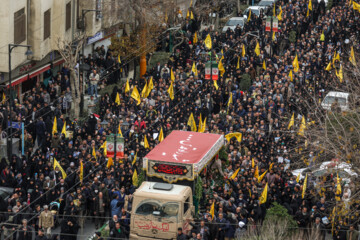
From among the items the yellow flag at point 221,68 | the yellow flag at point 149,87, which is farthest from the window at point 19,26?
the yellow flag at point 221,68

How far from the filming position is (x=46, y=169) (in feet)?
115

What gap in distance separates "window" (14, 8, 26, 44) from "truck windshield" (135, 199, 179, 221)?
1643 centimetres

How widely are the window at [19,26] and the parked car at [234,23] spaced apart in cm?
1473

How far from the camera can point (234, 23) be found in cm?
5772

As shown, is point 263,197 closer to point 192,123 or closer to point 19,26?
point 192,123

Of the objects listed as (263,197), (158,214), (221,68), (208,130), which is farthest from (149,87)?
(158,214)

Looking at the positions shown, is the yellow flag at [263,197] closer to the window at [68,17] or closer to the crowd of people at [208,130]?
the crowd of people at [208,130]

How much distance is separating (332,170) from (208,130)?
32.0 ft

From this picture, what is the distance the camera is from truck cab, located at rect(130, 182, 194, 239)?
30219 millimetres

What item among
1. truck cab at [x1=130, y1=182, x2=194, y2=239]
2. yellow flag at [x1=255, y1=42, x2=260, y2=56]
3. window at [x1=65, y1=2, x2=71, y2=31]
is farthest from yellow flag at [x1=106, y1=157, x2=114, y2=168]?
window at [x1=65, y1=2, x2=71, y2=31]

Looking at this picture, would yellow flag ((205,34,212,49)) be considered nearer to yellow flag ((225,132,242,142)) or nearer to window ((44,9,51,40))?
window ((44,9,51,40))

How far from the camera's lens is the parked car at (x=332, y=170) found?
30.3 meters

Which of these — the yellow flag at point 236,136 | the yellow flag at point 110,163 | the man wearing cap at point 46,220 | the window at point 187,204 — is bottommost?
the man wearing cap at point 46,220

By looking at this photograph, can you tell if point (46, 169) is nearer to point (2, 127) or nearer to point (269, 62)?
point (2, 127)
